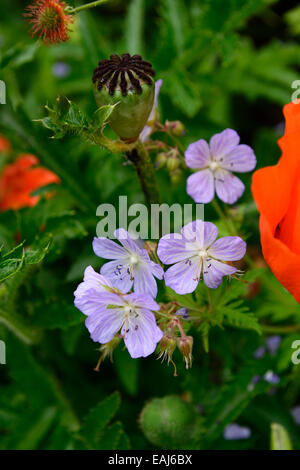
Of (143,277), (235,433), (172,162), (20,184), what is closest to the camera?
(143,277)

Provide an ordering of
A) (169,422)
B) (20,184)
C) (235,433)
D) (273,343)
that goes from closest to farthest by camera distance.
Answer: (169,422) < (235,433) < (273,343) < (20,184)

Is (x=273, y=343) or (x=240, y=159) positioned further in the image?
(x=273, y=343)

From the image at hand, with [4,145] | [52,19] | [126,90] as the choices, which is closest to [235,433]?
[126,90]

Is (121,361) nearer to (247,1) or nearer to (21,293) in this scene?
(21,293)

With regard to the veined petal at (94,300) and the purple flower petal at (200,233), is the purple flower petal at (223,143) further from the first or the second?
the veined petal at (94,300)

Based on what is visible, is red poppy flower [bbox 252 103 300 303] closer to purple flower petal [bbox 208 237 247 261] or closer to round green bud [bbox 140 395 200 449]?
purple flower petal [bbox 208 237 247 261]

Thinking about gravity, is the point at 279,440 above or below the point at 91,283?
below

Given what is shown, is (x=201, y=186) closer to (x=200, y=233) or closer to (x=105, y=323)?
(x=200, y=233)

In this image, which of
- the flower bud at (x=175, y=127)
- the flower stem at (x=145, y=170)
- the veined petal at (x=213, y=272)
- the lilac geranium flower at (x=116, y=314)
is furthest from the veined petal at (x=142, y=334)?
the flower bud at (x=175, y=127)
